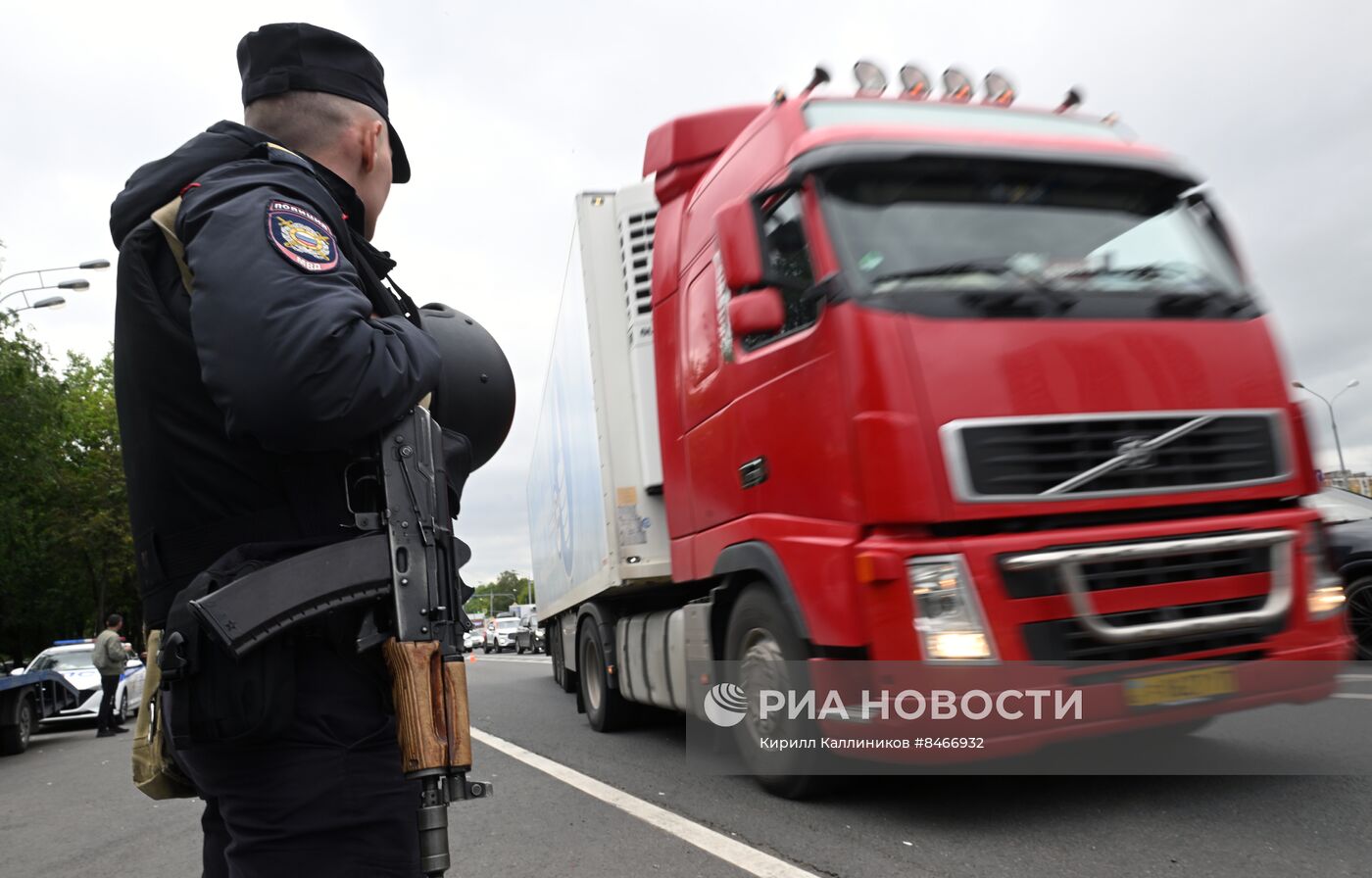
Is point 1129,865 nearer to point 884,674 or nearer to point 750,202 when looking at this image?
point 884,674

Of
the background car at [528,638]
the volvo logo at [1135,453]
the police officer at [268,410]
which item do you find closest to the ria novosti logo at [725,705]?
the volvo logo at [1135,453]

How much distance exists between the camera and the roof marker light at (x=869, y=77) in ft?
18.5

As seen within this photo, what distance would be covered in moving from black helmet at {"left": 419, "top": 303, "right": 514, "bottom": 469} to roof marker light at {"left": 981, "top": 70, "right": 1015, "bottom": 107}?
4.50m

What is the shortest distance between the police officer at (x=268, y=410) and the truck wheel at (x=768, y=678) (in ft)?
10.8

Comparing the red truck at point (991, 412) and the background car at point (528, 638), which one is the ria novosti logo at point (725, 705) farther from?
the background car at point (528, 638)

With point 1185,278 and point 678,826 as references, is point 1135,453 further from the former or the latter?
point 678,826

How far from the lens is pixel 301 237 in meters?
1.63

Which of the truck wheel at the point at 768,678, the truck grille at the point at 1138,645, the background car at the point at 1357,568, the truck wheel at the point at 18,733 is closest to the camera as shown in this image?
Answer: the truck grille at the point at 1138,645

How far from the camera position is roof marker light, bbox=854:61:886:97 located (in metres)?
5.62

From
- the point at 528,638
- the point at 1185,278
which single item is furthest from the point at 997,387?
the point at 528,638

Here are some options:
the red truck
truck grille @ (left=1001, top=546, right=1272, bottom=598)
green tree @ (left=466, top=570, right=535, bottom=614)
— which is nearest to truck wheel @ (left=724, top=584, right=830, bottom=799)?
the red truck

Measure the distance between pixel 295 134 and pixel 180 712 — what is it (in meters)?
0.98

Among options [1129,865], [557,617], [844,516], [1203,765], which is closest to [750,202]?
[844,516]

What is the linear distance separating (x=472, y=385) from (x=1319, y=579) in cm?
411
